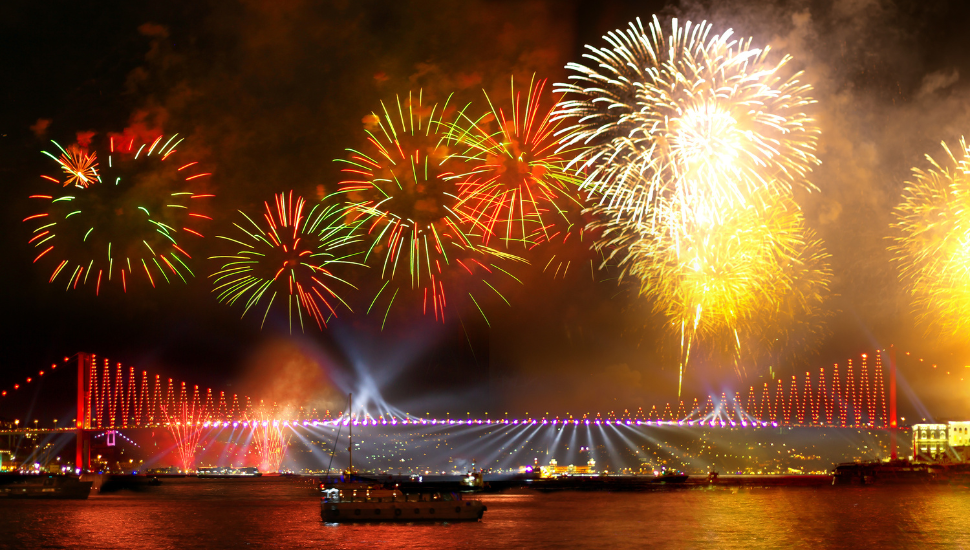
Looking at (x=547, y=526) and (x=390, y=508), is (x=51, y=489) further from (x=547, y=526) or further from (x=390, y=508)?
(x=547, y=526)

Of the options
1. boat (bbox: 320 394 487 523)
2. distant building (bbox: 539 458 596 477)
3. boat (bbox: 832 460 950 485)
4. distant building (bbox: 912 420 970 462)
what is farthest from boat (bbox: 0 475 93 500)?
distant building (bbox: 912 420 970 462)

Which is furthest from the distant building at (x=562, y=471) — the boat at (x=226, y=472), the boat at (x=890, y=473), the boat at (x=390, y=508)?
the boat at (x=390, y=508)

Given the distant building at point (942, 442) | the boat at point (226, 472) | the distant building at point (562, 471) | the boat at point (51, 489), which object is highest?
the distant building at point (942, 442)

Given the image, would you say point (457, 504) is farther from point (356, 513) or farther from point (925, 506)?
point (925, 506)

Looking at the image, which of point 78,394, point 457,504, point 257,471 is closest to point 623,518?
Answer: point 457,504

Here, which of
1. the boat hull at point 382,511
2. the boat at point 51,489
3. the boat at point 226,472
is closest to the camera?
the boat hull at point 382,511

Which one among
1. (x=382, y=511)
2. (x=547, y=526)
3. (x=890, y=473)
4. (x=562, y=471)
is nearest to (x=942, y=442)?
(x=890, y=473)

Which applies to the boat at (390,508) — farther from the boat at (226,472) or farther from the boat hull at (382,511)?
the boat at (226,472)
